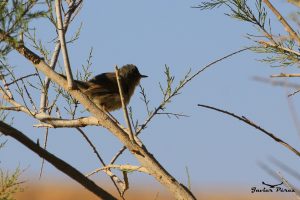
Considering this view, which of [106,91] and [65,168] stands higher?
[106,91]

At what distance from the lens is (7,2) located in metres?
2.39

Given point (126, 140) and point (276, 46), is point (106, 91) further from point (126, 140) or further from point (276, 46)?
point (126, 140)

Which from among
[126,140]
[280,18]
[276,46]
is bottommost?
[126,140]

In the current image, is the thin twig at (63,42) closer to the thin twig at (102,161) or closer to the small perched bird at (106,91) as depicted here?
the thin twig at (102,161)

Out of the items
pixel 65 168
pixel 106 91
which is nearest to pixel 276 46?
pixel 65 168

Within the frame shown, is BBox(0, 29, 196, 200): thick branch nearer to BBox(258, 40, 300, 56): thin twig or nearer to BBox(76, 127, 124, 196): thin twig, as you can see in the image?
BBox(76, 127, 124, 196): thin twig

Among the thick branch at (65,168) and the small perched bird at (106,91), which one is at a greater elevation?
the small perched bird at (106,91)

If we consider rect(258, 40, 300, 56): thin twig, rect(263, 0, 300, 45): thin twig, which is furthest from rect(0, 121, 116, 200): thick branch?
rect(258, 40, 300, 56): thin twig

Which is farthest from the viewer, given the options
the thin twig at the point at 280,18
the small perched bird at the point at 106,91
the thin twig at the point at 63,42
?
the small perched bird at the point at 106,91

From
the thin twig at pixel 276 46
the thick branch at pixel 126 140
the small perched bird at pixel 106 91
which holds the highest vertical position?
the small perched bird at pixel 106 91

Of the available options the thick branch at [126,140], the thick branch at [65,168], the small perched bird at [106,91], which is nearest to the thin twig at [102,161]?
the thick branch at [126,140]

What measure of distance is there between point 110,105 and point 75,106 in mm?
2221

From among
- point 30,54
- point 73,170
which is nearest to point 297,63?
point 30,54

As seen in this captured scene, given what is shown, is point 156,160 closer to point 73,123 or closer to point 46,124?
point 73,123
